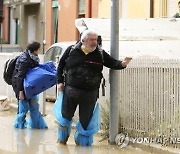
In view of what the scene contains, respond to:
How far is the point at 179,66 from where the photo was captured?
8039mm

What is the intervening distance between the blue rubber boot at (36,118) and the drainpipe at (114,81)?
6.47ft

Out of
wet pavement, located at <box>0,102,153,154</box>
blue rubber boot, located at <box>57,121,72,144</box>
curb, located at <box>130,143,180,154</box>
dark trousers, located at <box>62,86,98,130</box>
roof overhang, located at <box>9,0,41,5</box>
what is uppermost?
roof overhang, located at <box>9,0,41,5</box>

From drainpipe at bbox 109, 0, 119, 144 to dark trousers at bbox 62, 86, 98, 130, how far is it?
0.56 meters

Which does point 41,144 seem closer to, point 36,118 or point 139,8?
point 36,118

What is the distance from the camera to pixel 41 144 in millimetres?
9070

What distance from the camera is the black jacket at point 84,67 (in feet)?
26.9

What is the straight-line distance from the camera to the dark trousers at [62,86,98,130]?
27.1ft

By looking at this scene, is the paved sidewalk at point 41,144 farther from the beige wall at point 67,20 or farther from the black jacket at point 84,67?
the beige wall at point 67,20

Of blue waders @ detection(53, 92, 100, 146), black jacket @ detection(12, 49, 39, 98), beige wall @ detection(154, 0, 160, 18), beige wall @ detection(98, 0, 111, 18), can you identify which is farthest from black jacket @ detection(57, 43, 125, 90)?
beige wall @ detection(98, 0, 111, 18)

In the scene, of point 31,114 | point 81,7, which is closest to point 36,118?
point 31,114

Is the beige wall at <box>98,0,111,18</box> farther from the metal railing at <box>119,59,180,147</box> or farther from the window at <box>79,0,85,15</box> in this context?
the metal railing at <box>119,59,180,147</box>

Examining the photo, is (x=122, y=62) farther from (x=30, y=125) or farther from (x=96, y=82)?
(x=30, y=125)

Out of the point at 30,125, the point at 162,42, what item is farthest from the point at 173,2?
the point at 30,125

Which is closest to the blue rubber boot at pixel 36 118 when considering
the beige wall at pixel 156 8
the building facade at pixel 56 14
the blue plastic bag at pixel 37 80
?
the blue plastic bag at pixel 37 80
